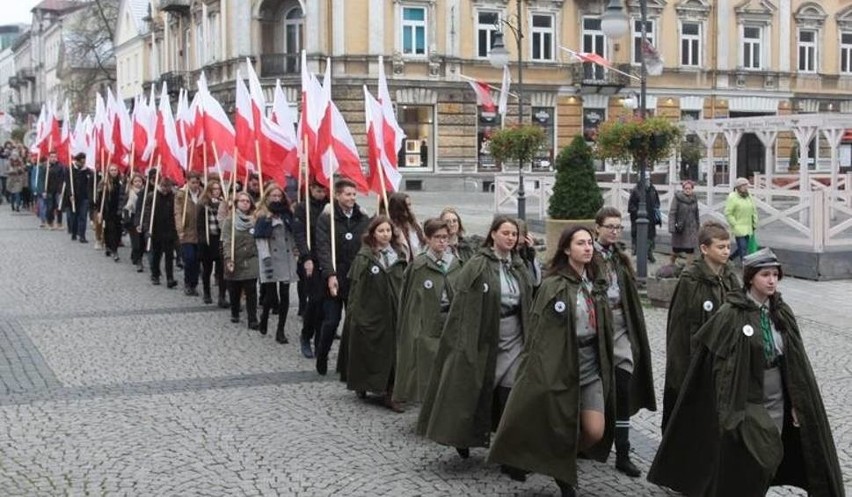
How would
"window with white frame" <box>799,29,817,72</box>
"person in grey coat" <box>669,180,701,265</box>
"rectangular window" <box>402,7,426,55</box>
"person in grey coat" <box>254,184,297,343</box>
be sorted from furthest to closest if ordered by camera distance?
"window with white frame" <box>799,29,817,72</box> < "rectangular window" <box>402,7,426,55</box> < "person in grey coat" <box>669,180,701,265</box> < "person in grey coat" <box>254,184,297,343</box>

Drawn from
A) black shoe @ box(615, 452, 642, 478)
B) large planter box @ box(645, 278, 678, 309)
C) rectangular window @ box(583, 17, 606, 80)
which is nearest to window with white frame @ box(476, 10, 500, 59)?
rectangular window @ box(583, 17, 606, 80)

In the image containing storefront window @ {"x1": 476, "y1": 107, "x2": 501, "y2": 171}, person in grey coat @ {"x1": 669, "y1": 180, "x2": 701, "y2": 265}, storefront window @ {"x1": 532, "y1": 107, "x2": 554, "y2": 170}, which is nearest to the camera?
person in grey coat @ {"x1": 669, "y1": 180, "x2": 701, "y2": 265}

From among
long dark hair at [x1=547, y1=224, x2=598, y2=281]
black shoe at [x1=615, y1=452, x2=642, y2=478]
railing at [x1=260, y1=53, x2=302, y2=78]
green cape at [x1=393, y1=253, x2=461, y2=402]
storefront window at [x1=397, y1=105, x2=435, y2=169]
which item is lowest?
black shoe at [x1=615, y1=452, x2=642, y2=478]

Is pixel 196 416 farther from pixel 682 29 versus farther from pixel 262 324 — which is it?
pixel 682 29

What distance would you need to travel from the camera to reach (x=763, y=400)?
18.9ft

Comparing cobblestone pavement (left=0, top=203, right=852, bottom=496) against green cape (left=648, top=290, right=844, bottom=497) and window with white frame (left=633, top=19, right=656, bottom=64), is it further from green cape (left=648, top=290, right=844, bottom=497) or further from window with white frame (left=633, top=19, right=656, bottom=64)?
window with white frame (left=633, top=19, right=656, bottom=64)

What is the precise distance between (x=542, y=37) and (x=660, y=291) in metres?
30.6

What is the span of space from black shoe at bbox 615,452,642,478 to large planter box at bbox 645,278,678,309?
781 cm

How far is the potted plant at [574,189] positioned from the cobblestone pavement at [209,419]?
4914 millimetres

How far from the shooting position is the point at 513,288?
23.6ft

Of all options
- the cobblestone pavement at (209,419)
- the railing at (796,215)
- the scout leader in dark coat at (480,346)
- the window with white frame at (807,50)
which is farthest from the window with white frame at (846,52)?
the scout leader in dark coat at (480,346)

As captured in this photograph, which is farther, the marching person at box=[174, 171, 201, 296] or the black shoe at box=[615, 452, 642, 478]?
the marching person at box=[174, 171, 201, 296]

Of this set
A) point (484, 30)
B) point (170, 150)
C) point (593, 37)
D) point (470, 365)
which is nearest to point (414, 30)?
point (484, 30)

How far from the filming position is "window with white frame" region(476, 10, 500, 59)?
43.2 m
